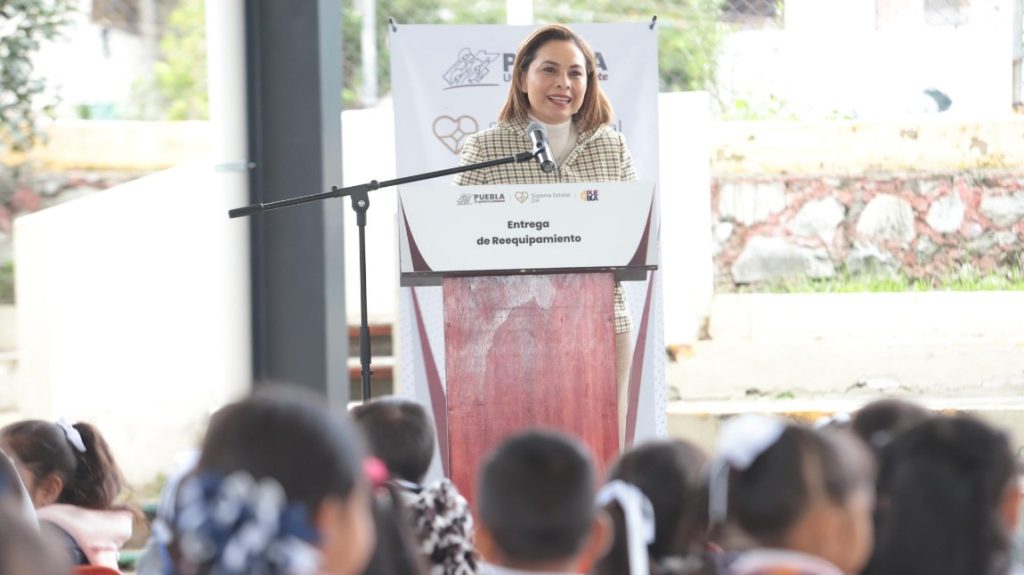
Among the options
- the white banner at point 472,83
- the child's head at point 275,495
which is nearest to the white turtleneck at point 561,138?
the white banner at point 472,83

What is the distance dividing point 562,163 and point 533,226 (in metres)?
0.60

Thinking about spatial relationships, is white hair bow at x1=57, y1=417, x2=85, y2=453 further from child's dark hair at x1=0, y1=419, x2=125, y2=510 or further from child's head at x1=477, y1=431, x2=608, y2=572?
child's head at x1=477, y1=431, x2=608, y2=572

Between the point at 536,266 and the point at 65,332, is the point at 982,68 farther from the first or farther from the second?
the point at 65,332

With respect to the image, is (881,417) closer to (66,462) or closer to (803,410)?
(66,462)

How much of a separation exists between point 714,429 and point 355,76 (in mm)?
3472

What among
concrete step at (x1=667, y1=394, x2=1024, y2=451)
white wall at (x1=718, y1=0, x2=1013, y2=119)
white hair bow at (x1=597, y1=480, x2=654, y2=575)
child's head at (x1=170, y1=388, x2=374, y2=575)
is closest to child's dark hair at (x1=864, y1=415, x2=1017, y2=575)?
white hair bow at (x1=597, y1=480, x2=654, y2=575)

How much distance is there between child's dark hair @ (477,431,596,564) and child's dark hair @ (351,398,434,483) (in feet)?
1.61

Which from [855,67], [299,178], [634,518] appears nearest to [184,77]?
[299,178]

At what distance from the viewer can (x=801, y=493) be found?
164 centimetres

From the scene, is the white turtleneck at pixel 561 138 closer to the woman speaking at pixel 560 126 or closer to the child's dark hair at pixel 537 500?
the woman speaking at pixel 560 126

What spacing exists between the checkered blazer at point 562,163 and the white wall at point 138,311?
63.5 inches

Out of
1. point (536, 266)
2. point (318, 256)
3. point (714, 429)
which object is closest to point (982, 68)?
point (714, 429)

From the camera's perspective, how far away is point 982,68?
598 centimetres

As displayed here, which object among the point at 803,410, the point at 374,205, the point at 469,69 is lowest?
the point at 803,410
